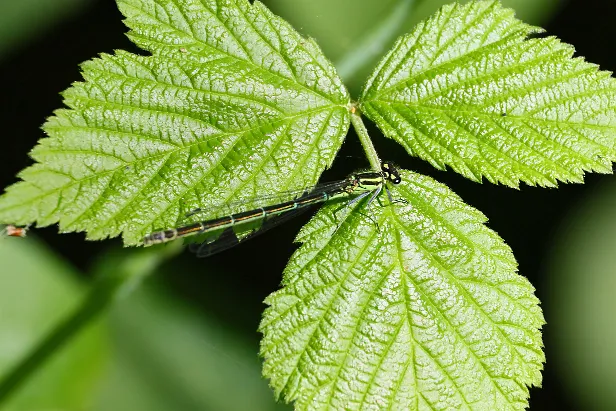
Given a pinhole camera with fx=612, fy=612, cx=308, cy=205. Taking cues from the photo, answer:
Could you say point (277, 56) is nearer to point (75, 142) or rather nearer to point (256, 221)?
point (256, 221)

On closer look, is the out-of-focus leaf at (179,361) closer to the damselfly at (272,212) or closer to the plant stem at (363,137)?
the damselfly at (272,212)

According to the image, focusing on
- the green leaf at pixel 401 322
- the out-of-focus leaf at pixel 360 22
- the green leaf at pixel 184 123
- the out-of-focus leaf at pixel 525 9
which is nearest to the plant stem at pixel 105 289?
the green leaf at pixel 184 123

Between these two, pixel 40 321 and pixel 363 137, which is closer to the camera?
pixel 363 137

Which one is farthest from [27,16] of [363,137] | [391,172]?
[391,172]

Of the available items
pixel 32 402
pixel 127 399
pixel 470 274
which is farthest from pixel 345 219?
pixel 32 402

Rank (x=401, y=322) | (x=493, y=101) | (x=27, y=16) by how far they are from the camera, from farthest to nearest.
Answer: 1. (x=27, y=16)
2. (x=493, y=101)
3. (x=401, y=322)

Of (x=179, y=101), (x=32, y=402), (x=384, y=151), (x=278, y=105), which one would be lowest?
(x=32, y=402)

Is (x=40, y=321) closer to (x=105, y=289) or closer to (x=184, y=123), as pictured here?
(x=105, y=289)
